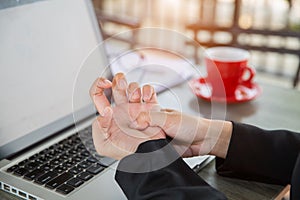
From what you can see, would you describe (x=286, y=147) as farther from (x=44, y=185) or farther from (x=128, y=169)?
(x=44, y=185)

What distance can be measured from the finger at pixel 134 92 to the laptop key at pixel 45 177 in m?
0.19

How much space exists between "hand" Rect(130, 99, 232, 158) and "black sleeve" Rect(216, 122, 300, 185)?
0.02 meters

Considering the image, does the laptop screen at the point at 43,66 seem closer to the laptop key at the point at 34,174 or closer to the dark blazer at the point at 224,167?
the laptop key at the point at 34,174

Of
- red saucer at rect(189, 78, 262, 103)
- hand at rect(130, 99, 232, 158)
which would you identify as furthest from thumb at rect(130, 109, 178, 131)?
red saucer at rect(189, 78, 262, 103)

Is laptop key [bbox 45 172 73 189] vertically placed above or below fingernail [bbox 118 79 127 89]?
below

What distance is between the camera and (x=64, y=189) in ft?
2.30

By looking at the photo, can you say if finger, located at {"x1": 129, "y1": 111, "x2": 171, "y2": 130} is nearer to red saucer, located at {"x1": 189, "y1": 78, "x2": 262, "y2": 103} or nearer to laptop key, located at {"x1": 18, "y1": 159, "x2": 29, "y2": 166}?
laptop key, located at {"x1": 18, "y1": 159, "x2": 29, "y2": 166}

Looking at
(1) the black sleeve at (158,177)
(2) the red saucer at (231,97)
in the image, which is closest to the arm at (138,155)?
(1) the black sleeve at (158,177)

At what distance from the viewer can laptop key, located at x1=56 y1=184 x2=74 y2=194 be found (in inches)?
27.4

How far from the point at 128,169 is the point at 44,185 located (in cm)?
15

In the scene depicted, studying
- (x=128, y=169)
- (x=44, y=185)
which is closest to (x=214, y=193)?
(x=128, y=169)

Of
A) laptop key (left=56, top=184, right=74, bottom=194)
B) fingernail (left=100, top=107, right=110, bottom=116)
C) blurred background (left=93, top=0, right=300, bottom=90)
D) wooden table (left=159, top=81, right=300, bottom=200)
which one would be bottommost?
blurred background (left=93, top=0, right=300, bottom=90)

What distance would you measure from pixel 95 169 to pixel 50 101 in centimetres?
22

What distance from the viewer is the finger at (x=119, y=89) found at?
774 millimetres
